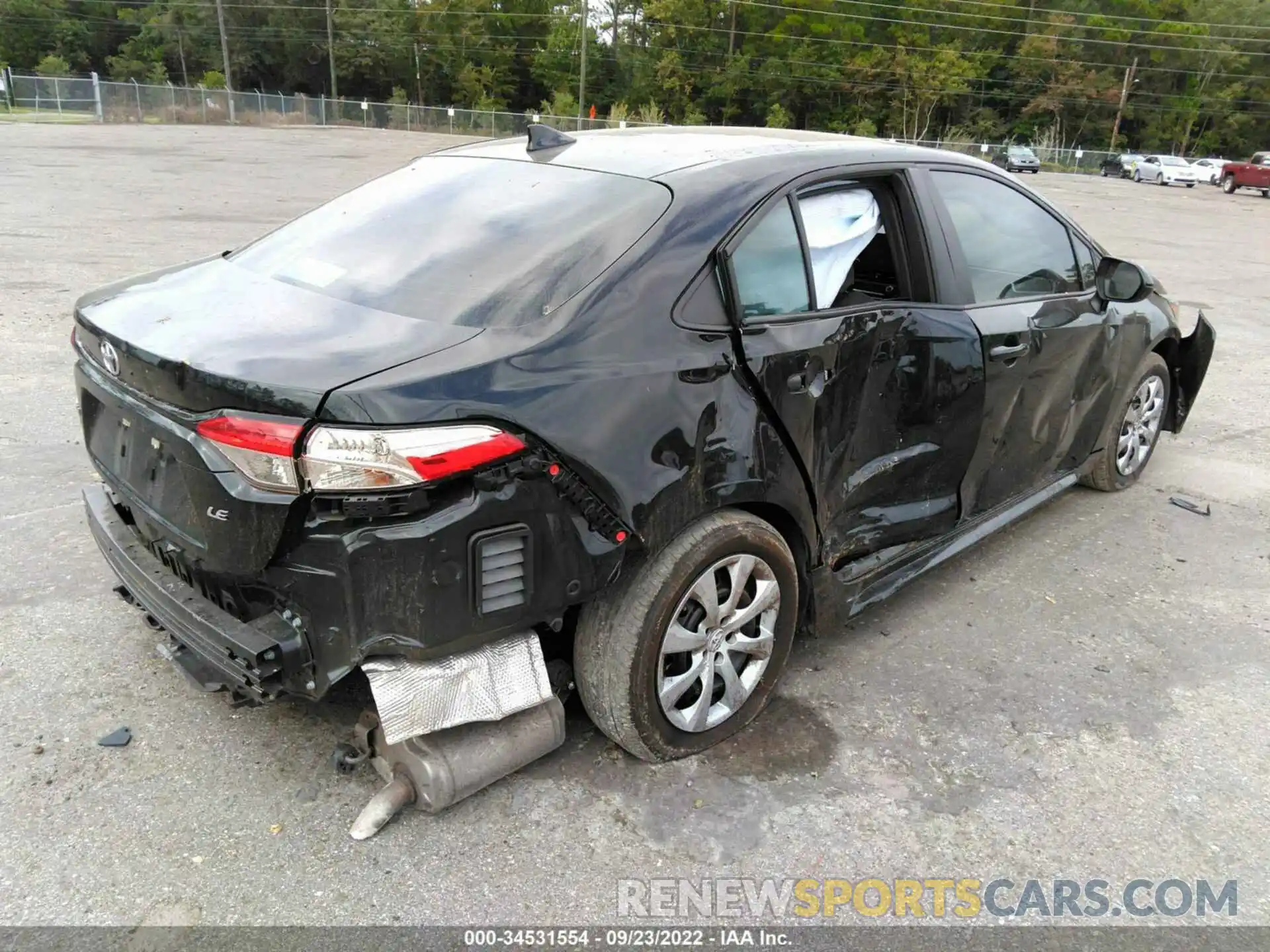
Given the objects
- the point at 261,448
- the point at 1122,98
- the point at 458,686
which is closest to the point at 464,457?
the point at 261,448

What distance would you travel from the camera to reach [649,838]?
2.49 metres

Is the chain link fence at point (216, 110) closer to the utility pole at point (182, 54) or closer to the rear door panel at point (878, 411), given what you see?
the utility pole at point (182, 54)

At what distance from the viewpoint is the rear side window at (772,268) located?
2732mm

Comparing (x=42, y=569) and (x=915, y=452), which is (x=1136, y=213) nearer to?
(x=915, y=452)

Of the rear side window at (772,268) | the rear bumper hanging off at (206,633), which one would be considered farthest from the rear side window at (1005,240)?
the rear bumper hanging off at (206,633)

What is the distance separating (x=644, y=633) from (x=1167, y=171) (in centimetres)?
4916

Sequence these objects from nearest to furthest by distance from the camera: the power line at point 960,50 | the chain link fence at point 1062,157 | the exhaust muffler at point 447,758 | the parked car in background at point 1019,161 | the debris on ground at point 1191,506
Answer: the exhaust muffler at point 447,758 → the debris on ground at point 1191,506 → the parked car in background at point 1019,161 → the chain link fence at point 1062,157 → the power line at point 960,50

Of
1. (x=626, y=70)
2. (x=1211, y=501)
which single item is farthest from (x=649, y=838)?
(x=626, y=70)

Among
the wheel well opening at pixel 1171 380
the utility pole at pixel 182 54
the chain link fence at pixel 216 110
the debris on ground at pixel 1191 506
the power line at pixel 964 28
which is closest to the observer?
the debris on ground at pixel 1191 506

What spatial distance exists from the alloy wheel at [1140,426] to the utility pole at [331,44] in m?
66.6

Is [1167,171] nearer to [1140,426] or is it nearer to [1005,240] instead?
[1140,426]

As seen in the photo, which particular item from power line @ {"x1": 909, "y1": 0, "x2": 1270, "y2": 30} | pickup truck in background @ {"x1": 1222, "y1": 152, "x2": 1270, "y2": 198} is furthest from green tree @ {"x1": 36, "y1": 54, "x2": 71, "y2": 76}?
pickup truck in background @ {"x1": 1222, "y1": 152, "x2": 1270, "y2": 198}

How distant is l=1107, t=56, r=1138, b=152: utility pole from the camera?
239 ft

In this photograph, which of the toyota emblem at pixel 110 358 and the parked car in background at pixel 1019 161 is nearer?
the toyota emblem at pixel 110 358
